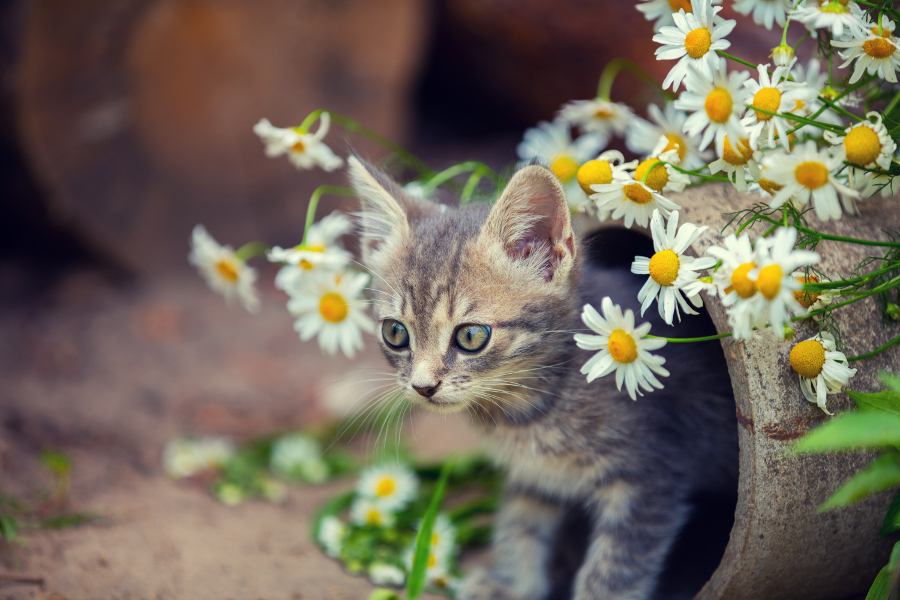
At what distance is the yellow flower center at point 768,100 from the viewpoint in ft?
4.90

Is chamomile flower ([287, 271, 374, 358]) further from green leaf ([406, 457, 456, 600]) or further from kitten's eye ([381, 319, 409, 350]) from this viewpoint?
green leaf ([406, 457, 456, 600])

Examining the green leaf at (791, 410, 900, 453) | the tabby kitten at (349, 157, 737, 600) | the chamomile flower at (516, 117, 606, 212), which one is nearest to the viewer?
the green leaf at (791, 410, 900, 453)

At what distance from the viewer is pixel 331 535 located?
2.35 metres

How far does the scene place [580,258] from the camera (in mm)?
1961

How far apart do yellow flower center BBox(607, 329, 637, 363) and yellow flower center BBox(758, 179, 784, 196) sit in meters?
0.45

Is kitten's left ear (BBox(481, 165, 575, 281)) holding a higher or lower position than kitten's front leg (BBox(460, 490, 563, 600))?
higher

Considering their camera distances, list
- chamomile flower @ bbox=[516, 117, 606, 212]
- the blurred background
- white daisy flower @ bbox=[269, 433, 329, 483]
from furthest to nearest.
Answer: white daisy flower @ bbox=[269, 433, 329, 483] → the blurred background → chamomile flower @ bbox=[516, 117, 606, 212]

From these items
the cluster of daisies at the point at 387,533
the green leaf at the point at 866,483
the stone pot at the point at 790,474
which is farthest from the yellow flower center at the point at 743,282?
the cluster of daisies at the point at 387,533

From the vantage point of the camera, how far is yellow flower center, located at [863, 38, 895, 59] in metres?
1.50

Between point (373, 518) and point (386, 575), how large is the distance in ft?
0.87

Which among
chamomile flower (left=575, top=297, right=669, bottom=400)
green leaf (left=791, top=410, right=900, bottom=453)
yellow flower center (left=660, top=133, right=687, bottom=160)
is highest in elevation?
yellow flower center (left=660, top=133, right=687, bottom=160)

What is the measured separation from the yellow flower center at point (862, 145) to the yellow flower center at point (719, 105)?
0.24 meters

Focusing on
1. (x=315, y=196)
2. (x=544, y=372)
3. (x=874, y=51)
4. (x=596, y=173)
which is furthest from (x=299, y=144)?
(x=874, y=51)

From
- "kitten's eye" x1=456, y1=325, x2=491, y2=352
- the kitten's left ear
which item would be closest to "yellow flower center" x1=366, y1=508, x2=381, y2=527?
"kitten's eye" x1=456, y1=325, x2=491, y2=352
